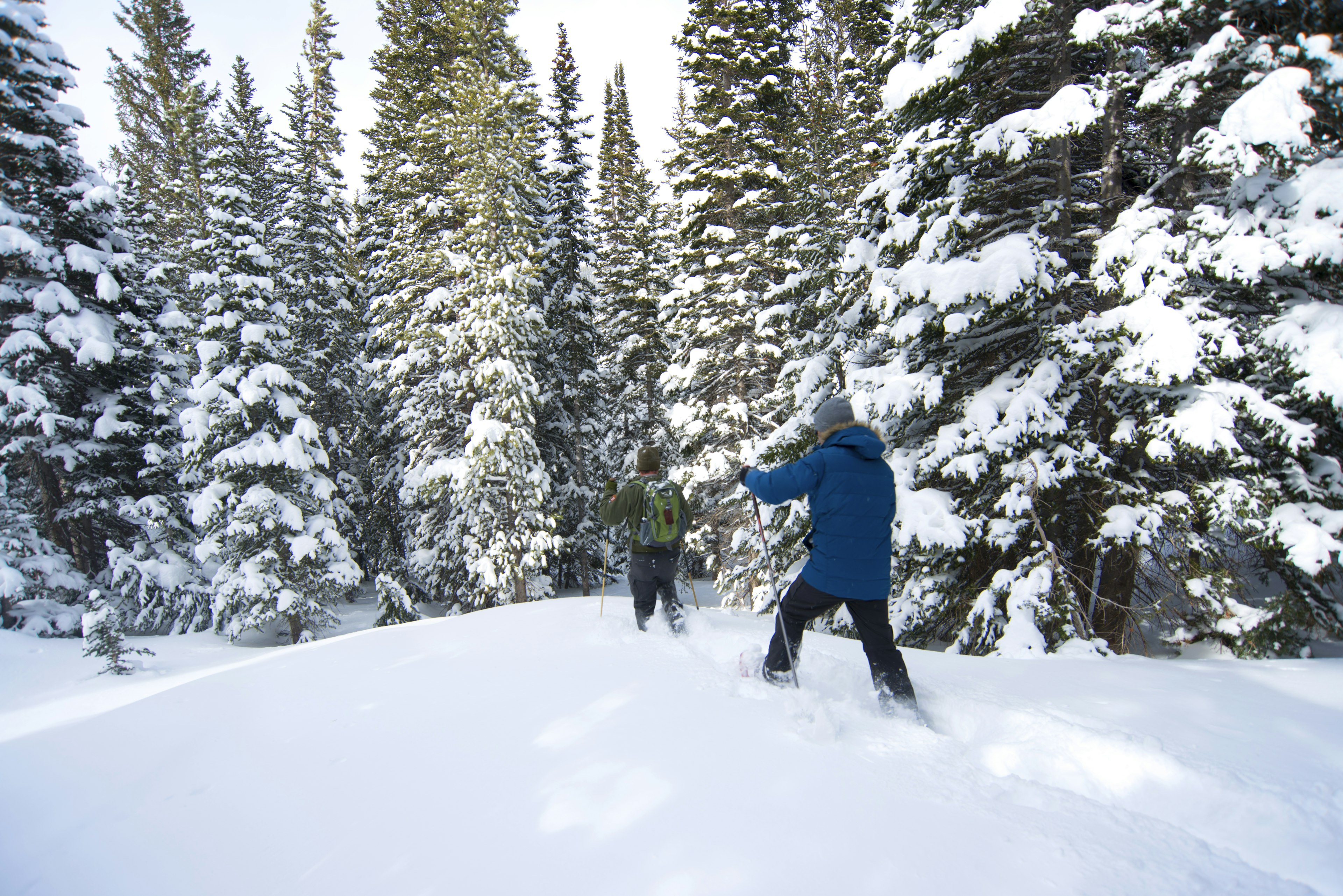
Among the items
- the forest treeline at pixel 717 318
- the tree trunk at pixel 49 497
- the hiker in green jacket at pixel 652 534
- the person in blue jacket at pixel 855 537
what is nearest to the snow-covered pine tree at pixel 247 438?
the forest treeline at pixel 717 318

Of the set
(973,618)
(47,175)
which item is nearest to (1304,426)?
(973,618)

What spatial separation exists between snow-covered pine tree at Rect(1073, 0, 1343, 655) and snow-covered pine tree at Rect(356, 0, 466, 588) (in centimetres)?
1462

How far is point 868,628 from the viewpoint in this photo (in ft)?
12.4

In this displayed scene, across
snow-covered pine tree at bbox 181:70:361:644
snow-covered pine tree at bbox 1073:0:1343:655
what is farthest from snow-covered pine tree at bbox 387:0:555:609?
snow-covered pine tree at bbox 1073:0:1343:655

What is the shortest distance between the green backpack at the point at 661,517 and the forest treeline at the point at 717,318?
2.07 metres

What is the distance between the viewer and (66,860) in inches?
106

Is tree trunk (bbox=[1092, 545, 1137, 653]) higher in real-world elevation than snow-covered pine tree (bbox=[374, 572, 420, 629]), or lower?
higher

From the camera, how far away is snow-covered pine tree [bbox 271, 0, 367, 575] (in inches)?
698

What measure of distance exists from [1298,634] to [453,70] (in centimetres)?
2042

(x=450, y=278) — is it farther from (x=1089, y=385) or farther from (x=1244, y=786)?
(x=1244, y=786)

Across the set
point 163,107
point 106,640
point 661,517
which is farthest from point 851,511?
point 163,107

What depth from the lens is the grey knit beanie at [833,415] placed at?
157 inches

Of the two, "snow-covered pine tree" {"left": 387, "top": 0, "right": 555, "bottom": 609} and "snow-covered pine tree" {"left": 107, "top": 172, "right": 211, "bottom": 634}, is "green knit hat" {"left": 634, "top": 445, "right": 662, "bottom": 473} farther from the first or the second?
"snow-covered pine tree" {"left": 107, "top": 172, "right": 211, "bottom": 634}

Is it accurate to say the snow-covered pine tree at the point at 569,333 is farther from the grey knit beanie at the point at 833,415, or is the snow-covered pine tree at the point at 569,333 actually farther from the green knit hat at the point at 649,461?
the grey knit beanie at the point at 833,415
